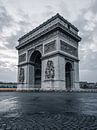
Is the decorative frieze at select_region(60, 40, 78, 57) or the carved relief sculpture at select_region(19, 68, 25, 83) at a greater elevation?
the decorative frieze at select_region(60, 40, 78, 57)

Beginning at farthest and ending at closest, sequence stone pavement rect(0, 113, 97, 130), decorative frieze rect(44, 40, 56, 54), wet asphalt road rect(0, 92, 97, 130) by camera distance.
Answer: decorative frieze rect(44, 40, 56, 54) < wet asphalt road rect(0, 92, 97, 130) < stone pavement rect(0, 113, 97, 130)

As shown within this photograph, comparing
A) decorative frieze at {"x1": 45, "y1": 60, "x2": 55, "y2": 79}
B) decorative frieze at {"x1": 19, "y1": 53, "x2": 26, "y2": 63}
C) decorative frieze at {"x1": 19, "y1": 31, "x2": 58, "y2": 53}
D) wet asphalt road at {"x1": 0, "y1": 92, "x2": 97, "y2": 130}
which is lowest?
wet asphalt road at {"x1": 0, "y1": 92, "x2": 97, "y2": 130}

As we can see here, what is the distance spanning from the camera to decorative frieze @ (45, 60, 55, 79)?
121 feet

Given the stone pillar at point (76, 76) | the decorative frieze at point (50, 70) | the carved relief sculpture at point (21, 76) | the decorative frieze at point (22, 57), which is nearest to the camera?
the decorative frieze at point (50, 70)

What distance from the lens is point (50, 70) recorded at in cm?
3794

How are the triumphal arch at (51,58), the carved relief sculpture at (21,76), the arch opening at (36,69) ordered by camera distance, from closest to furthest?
the triumphal arch at (51,58), the arch opening at (36,69), the carved relief sculpture at (21,76)

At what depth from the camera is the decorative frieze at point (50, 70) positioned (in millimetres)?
37031

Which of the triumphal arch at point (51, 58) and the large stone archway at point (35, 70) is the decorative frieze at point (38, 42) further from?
the large stone archway at point (35, 70)

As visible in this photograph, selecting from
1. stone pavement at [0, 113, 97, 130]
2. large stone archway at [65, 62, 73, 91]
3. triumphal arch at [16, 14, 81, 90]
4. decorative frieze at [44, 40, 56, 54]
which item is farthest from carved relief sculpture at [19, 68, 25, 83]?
stone pavement at [0, 113, 97, 130]

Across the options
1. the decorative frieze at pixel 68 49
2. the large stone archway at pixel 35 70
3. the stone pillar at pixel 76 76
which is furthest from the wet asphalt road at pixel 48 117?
the large stone archway at pixel 35 70

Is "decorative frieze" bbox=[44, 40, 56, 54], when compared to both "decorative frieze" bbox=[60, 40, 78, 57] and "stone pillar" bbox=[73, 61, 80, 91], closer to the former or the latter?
"decorative frieze" bbox=[60, 40, 78, 57]

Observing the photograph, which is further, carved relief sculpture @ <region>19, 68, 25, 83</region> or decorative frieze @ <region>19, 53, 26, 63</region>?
decorative frieze @ <region>19, 53, 26, 63</region>

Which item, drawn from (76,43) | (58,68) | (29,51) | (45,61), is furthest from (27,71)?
(76,43)

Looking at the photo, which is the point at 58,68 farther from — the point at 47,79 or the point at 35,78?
the point at 35,78
